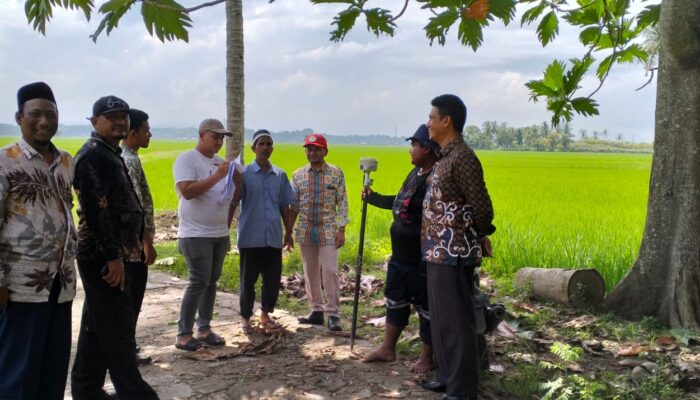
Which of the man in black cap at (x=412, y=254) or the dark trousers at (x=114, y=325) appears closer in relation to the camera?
the dark trousers at (x=114, y=325)

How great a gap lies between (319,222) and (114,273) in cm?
232

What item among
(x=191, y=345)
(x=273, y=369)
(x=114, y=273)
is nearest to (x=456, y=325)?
(x=273, y=369)

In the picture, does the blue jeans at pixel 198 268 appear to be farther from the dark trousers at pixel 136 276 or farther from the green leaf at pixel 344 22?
the green leaf at pixel 344 22

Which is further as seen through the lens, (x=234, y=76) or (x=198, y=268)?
(x=234, y=76)

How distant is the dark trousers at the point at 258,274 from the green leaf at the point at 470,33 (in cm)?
265

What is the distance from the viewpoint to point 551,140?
241 ft

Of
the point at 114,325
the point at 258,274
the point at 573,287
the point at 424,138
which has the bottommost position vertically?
the point at 573,287

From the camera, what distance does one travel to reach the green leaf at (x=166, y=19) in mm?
2172

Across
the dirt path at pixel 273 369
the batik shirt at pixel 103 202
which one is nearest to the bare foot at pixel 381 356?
the dirt path at pixel 273 369

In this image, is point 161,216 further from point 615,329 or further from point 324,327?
point 615,329

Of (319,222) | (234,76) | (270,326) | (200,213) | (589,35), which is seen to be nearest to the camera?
(200,213)

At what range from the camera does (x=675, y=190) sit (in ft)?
15.9

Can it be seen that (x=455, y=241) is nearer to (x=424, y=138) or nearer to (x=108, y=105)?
(x=424, y=138)

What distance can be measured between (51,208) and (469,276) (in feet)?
7.34
